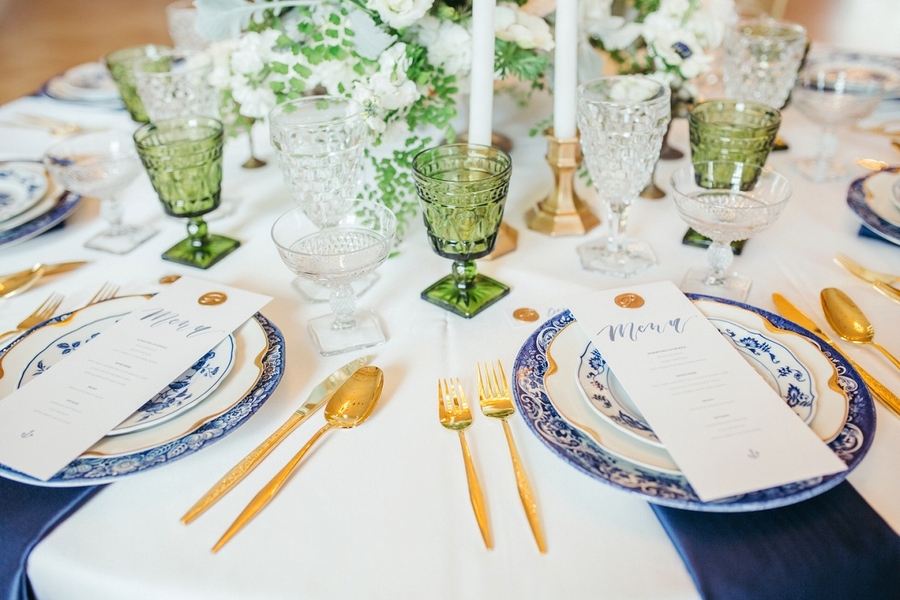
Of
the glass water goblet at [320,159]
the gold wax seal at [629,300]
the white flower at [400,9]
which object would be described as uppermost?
the white flower at [400,9]

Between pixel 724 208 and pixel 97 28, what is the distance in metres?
4.98

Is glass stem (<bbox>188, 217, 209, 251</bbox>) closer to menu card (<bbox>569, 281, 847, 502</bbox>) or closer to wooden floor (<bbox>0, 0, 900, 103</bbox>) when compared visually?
menu card (<bbox>569, 281, 847, 502</bbox>)

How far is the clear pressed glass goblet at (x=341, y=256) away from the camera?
0.80 m

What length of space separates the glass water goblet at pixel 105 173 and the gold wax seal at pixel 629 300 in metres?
0.76

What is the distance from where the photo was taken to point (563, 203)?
109 centimetres

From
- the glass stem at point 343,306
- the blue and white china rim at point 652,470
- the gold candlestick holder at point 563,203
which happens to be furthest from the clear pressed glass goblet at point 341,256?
the gold candlestick holder at point 563,203

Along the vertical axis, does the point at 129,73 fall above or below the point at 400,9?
below

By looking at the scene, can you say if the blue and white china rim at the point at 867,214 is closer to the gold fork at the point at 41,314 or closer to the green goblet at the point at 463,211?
the green goblet at the point at 463,211

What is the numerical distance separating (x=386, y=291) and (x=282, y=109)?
308mm

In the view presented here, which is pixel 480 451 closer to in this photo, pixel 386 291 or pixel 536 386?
pixel 536 386

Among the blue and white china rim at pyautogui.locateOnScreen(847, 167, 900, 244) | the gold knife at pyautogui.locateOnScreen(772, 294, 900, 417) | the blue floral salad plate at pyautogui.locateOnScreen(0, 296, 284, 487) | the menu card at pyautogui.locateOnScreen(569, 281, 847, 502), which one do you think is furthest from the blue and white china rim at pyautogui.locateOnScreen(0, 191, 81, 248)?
the blue and white china rim at pyautogui.locateOnScreen(847, 167, 900, 244)

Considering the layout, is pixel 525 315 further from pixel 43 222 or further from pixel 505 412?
pixel 43 222

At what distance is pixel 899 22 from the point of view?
3.71 metres

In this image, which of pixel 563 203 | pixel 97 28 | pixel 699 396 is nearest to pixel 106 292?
pixel 563 203
